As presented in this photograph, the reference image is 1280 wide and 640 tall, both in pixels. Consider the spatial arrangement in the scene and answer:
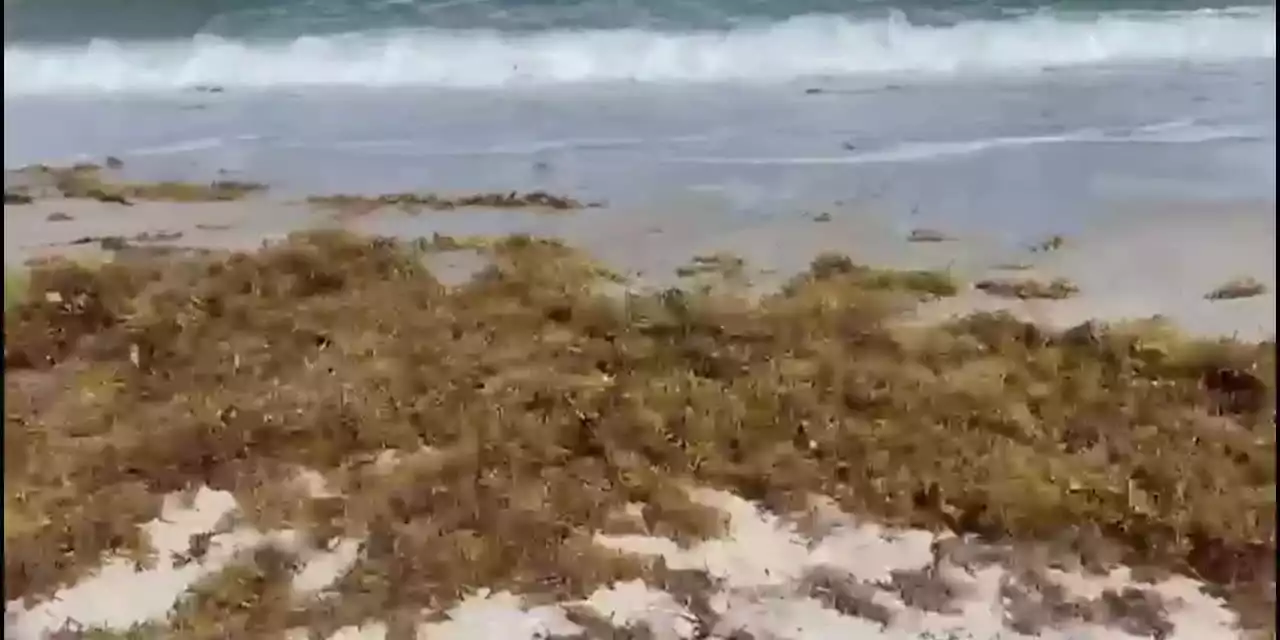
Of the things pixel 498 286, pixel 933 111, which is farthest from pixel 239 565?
pixel 933 111

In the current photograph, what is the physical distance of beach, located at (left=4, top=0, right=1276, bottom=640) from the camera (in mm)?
626

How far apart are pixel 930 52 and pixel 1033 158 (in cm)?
12

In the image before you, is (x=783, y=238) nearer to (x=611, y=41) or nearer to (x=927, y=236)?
(x=927, y=236)

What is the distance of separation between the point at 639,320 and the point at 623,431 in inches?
3.4

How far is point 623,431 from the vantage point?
2.27ft

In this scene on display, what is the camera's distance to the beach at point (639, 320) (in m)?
0.63

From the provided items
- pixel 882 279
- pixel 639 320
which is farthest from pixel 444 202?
pixel 882 279

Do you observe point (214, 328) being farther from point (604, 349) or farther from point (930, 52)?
point (930, 52)

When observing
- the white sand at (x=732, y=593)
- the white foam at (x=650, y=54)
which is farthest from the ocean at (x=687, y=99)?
the white sand at (x=732, y=593)

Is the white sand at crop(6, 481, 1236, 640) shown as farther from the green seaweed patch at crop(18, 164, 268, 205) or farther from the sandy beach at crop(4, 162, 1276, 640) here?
the green seaweed patch at crop(18, 164, 268, 205)

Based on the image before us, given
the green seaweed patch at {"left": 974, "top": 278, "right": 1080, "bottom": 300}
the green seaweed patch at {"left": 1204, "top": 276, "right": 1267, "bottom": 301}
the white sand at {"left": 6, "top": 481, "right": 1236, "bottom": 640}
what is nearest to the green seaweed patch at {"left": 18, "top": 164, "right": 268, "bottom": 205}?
the white sand at {"left": 6, "top": 481, "right": 1236, "bottom": 640}

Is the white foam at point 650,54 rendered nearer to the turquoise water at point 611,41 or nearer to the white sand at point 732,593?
the turquoise water at point 611,41

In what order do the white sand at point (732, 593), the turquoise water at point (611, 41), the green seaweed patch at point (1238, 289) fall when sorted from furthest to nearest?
the turquoise water at point (611, 41) < the green seaweed patch at point (1238, 289) < the white sand at point (732, 593)

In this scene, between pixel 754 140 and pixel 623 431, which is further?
pixel 754 140
